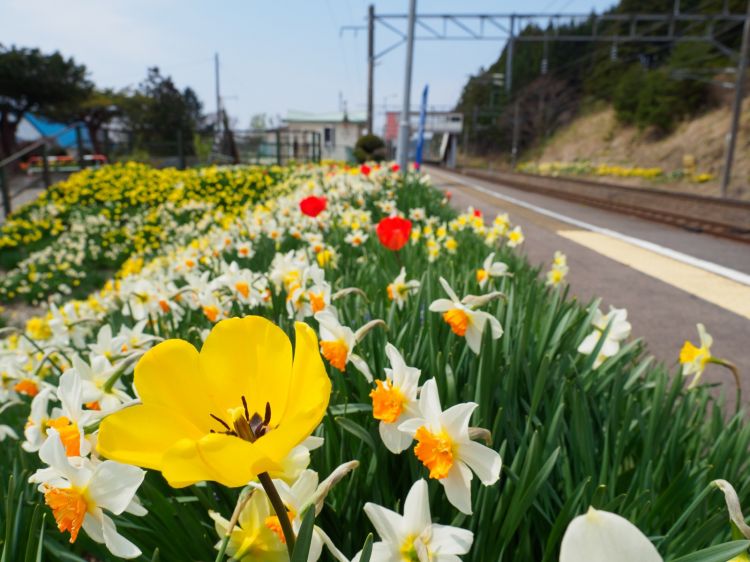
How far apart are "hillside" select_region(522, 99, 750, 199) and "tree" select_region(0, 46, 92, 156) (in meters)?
39.1

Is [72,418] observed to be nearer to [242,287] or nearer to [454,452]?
[454,452]

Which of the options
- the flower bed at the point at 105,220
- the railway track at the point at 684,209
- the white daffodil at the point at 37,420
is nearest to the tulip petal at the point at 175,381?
the white daffodil at the point at 37,420

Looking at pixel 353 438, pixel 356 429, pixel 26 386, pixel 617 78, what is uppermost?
pixel 617 78

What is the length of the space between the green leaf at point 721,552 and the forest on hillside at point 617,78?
72.7ft

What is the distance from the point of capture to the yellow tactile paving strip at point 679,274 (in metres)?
4.48

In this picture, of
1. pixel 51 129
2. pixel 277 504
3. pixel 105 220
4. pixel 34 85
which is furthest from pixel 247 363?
pixel 51 129

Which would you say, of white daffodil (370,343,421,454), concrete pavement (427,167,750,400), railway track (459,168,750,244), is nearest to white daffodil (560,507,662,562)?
white daffodil (370,343,421,454)

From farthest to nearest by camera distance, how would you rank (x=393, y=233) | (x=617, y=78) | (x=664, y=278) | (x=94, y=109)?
(x=617, y=78) < (x=94, y=109) < (x=664, y=278) < (x=393, y=233)

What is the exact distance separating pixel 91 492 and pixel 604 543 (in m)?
0.64

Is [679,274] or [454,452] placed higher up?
[454,452]

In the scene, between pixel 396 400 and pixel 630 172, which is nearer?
pixel 396 400

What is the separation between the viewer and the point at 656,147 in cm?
3694

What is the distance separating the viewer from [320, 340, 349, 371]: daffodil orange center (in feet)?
3.71

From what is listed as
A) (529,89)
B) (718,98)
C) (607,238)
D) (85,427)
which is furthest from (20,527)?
(529,89)
